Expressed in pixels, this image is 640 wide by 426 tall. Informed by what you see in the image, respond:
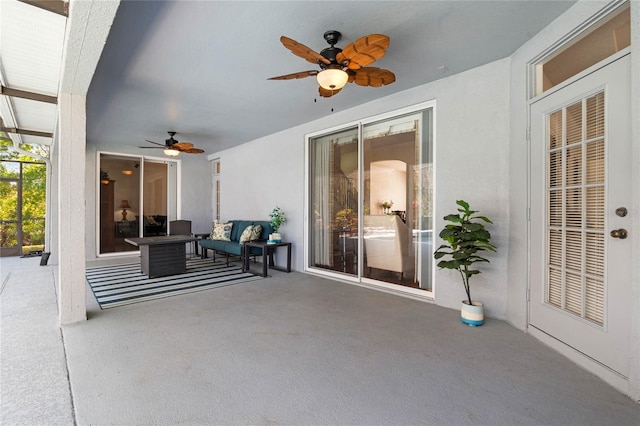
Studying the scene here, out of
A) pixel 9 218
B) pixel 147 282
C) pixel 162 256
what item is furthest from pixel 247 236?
pixel 9 218

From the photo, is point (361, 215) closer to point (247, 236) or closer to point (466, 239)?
point (466, 239)

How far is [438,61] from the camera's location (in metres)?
3.15

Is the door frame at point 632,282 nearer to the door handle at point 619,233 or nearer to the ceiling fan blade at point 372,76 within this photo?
the door handle at point 619,233

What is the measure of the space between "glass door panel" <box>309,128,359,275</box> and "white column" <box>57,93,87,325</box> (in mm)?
→ 3283

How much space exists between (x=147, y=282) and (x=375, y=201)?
375 cm

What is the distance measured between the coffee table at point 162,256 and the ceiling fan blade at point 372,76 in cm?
395

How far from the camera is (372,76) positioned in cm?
281

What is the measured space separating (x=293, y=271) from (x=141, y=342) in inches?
125

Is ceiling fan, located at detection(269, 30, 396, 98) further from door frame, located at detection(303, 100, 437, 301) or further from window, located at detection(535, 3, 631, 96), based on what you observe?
window, located at detection(535, 3, 631, 96)

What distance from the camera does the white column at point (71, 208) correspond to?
2.97m

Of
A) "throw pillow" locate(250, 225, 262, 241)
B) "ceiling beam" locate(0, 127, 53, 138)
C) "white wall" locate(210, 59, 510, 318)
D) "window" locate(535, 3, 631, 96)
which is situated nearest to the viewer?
"window" locate(535, 3, 631, 96)

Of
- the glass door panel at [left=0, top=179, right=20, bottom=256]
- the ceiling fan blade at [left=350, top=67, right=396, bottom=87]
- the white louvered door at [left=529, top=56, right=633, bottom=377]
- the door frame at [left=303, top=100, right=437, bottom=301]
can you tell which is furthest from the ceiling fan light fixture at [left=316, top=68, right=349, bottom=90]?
the glass door panel at [left=0, top=179, right=20, bottom=256]

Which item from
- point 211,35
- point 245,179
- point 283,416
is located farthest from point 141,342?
point 245,179

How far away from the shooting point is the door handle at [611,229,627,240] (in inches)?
76.6
